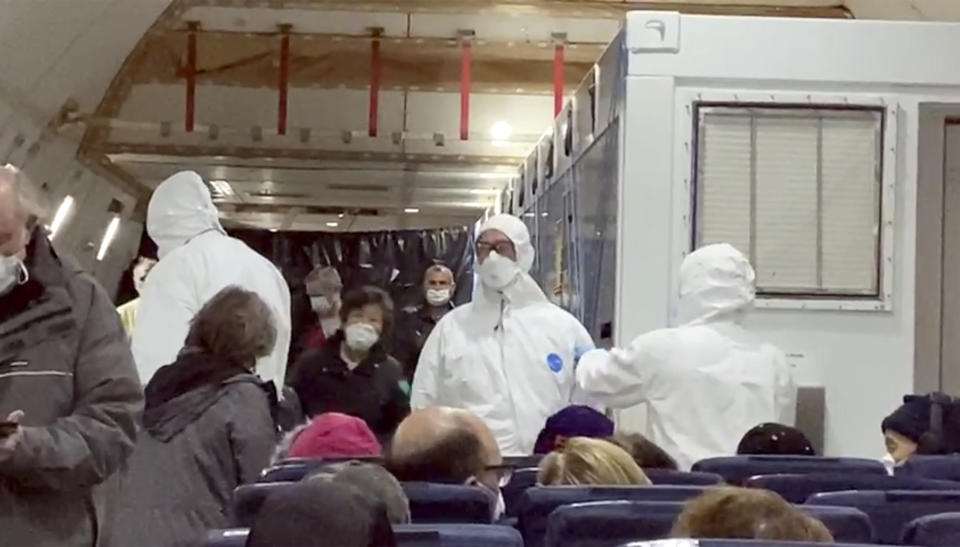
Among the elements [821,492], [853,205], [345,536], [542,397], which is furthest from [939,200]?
[345,536]

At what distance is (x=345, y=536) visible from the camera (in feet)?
7.17

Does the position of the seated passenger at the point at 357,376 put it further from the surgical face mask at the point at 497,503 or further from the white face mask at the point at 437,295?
the surgical face mask at the point at 497,503

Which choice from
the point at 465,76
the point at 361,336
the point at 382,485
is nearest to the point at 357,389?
the point at 361,336

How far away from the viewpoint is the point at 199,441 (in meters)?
4.30

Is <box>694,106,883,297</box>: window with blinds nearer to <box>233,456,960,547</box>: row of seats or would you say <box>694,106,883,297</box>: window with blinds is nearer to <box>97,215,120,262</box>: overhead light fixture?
<box>233,456,960,547</box>: row of seats

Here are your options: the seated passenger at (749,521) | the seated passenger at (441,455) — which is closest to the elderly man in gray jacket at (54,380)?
the seated passenger at (441,455)

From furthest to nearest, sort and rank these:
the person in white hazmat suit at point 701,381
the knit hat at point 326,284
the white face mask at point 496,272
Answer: the knit hat at point 326,284 → the white face mask at point 496,272 → the person in white hazmat suit at point 701,381

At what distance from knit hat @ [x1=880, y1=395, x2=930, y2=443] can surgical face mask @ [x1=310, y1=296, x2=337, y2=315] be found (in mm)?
3573

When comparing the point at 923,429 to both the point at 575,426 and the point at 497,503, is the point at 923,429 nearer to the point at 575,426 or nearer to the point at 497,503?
the point at 575,426

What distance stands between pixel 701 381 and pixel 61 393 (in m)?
2.44

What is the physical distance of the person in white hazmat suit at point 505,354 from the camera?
217 inches

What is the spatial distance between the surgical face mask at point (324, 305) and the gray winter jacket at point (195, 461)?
3.73 metres

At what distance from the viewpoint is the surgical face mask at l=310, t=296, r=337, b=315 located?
320 inches

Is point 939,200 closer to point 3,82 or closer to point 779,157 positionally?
point 779,157
